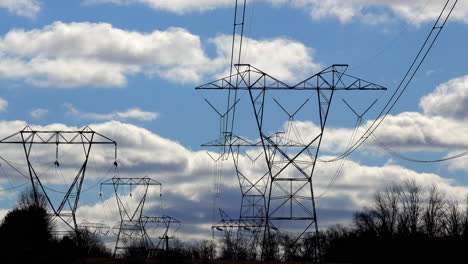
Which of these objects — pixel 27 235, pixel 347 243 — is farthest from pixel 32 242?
pixel 347 243

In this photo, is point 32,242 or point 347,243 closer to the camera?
point 32,242

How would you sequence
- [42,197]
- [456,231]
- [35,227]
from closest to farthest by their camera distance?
[35,227]
[456,231]
[42,197]

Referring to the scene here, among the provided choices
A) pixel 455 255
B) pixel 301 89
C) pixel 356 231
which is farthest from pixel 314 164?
pixel 356 231

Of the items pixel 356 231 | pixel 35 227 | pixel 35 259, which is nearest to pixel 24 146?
pixel 35 259

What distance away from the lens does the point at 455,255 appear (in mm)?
89312

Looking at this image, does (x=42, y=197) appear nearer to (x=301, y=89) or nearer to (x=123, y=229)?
(x=123, y=229)

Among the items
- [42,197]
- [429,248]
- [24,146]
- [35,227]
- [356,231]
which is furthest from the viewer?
[356,231]

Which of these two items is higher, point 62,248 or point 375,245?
point 375,245

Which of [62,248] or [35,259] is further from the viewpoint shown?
[62,248]

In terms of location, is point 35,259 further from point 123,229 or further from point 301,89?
point 301,89

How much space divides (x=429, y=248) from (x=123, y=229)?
39944 mm

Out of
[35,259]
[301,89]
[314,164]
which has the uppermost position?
[301,89]

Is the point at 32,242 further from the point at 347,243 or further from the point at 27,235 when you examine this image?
the point at 347,243

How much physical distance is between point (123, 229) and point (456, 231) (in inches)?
1976
